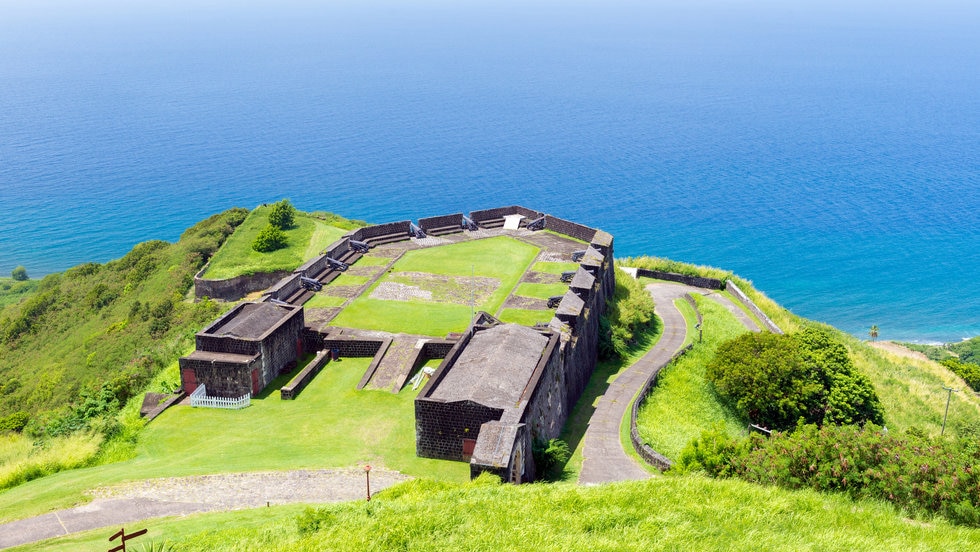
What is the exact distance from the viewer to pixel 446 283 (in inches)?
1753

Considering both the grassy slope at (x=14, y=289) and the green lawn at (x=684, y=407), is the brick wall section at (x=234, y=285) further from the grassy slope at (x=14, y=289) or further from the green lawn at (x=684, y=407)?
the grassy slope at (x=14, y=289)

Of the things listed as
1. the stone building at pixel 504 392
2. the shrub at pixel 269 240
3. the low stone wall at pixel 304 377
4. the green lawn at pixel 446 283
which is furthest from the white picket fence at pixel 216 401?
the shrub at pixel 269 240

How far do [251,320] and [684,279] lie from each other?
33769 millimetres

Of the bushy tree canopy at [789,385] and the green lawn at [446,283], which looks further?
the bushy tree canopy at [789,385]

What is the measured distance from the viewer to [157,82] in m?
183

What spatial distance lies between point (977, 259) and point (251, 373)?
81247mm

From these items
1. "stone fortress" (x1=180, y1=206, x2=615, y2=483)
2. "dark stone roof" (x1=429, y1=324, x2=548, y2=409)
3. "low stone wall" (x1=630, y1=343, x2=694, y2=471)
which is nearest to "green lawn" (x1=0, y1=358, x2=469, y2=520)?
"stone fortress" (x1=180, y1=206, x2=615, y2=483)

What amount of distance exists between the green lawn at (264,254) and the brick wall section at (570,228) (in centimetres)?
1444

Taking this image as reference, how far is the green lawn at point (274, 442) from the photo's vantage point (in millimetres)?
26547

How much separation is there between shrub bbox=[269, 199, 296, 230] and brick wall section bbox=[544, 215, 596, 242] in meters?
18.3

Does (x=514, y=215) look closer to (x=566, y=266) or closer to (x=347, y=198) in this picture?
(x=566, y=266)

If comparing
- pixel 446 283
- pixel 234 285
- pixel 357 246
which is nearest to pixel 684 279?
pixel 446 283

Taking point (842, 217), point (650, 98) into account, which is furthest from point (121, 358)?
point (650, 98)

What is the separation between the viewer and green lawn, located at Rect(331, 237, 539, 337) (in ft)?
129
